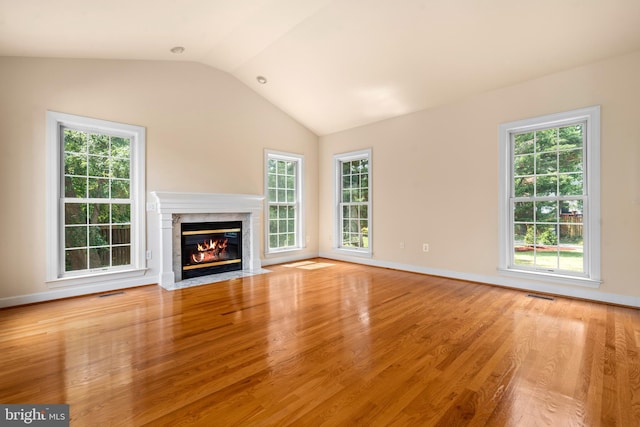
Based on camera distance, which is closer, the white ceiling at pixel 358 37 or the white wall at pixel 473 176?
the white ceiling at pixel 358 37

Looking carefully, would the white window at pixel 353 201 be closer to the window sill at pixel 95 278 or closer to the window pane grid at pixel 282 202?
the window pane grid at pixel 282 202

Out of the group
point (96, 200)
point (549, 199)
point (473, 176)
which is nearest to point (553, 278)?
point (549, 199)

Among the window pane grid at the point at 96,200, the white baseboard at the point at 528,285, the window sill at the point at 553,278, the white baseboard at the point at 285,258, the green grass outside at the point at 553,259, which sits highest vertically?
the window pane grid at the point at 96,200

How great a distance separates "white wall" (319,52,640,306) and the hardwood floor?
0.80 m

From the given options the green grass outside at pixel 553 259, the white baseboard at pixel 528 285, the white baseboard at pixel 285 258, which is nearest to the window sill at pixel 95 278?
the white baseboard at pixel 285 258

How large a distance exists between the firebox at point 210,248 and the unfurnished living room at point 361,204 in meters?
0.04

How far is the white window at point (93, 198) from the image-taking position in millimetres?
3570

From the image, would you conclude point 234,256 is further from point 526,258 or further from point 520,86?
point 520,86

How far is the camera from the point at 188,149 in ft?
15.3

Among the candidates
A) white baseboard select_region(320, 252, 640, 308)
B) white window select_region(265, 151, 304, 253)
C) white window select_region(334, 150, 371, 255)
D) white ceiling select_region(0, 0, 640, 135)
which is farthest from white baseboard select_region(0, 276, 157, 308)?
white baseboard select_region(320, 252, 640, 308)

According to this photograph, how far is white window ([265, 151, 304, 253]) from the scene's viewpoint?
5801mm

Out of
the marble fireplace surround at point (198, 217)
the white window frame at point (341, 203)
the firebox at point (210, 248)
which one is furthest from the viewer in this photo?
the white window frame at point (341, 203)

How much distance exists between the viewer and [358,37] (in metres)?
3.72

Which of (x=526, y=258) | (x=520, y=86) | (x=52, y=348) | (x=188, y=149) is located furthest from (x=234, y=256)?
(x=520, y=86)
